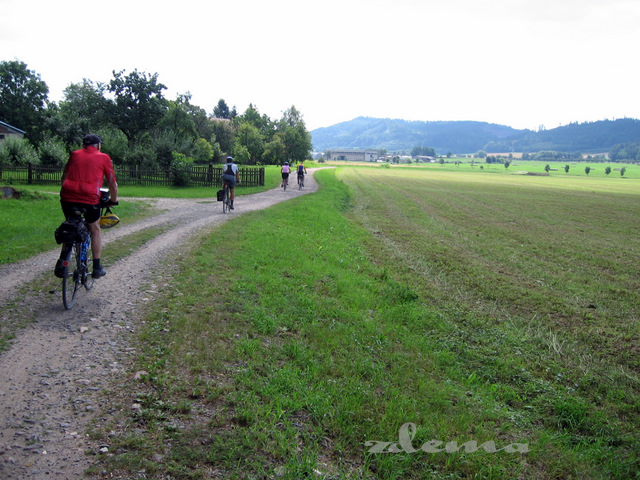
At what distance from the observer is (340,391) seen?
442 cm

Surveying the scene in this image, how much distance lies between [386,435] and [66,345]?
12.3 feet

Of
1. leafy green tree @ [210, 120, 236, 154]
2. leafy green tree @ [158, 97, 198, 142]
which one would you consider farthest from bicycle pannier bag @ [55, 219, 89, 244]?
leafy green tree @ [210, 120, 236, 154]

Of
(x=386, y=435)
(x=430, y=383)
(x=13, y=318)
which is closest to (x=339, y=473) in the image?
(x=386, y=435)

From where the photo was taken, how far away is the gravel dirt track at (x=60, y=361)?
3.12 m

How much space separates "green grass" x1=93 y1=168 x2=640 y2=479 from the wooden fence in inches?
757

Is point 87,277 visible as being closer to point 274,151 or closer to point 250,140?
point 250,140

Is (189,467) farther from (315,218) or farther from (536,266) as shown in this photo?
(315,218)

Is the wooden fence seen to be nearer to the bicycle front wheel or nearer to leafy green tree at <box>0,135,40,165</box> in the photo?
leafy green tree at <box>0,135,40,165</box>

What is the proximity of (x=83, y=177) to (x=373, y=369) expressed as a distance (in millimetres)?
4988

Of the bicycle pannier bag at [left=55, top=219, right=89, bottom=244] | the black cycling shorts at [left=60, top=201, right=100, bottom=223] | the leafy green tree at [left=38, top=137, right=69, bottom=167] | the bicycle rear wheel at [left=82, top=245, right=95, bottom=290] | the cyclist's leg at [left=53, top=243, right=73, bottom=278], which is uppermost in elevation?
the leafy green tree at [left=38, top=137, right=69, bottom=167]

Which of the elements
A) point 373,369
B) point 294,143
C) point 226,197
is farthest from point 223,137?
point 373,369

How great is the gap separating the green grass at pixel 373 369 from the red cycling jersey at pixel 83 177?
6.49 feet

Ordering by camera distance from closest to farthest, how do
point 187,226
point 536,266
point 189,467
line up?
point 189,467 → point 536,266 → point 187,226

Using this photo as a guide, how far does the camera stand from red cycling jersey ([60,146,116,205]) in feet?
20.2
